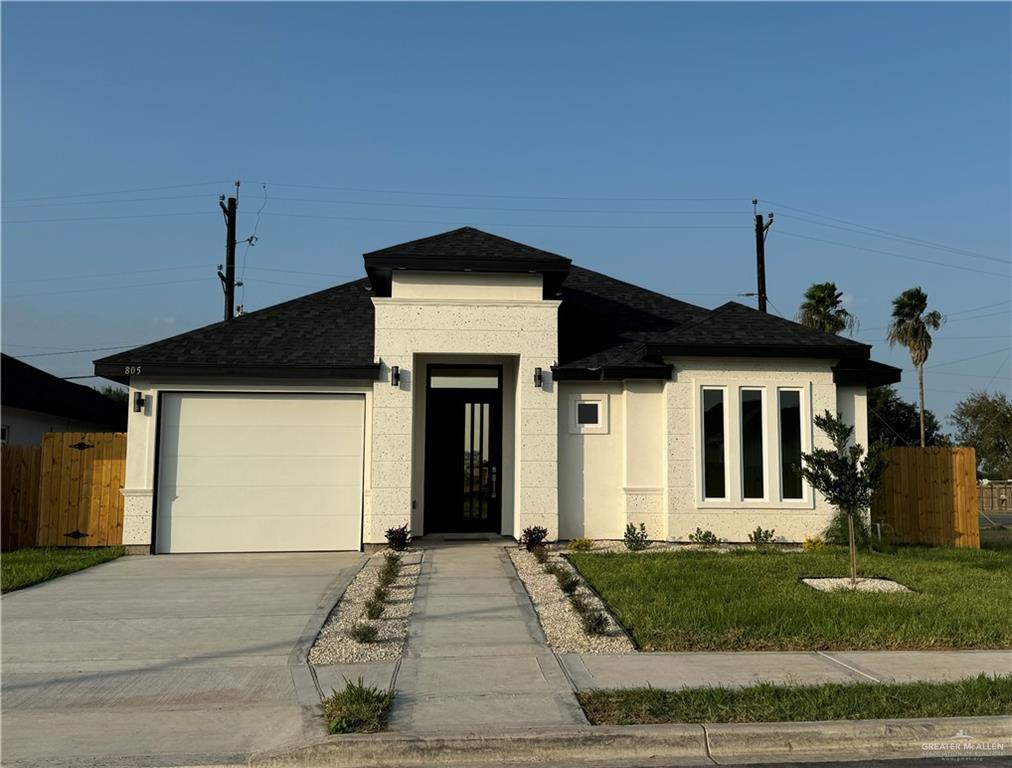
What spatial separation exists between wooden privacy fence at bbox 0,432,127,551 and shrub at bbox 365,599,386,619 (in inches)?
298

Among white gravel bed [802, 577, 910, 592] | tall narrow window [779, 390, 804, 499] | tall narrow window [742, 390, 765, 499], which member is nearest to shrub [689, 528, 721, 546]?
tall narrow window [742, 390, 765, 499]

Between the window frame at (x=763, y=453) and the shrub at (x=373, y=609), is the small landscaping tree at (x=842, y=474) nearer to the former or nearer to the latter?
the window frame at (x=763, y=453)

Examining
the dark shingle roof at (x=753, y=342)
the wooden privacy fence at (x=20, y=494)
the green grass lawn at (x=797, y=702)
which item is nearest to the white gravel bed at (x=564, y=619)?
the green grass lawn at (x=797, y=702)

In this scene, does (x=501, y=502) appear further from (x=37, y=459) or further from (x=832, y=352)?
(x=37, y=459)

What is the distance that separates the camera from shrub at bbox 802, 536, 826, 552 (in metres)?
12.6

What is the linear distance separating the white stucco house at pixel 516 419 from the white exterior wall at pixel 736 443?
0.08 feet

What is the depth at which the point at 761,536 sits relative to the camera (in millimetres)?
12945

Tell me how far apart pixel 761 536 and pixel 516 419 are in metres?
4.54

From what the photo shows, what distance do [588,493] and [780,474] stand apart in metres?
3.20

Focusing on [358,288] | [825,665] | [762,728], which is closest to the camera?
[762,728]

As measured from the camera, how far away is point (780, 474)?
13094 millimetres

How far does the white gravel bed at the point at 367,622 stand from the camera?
686 centimetres

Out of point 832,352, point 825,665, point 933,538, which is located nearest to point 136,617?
point 825,665

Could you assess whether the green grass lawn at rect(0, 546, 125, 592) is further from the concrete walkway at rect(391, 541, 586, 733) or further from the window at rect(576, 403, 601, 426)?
the window at rect(576, 403, 601, 426)
